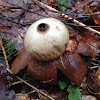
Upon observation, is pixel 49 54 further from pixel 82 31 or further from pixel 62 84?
pixel 82 31

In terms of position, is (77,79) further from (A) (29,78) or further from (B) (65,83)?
(A) (29,78)

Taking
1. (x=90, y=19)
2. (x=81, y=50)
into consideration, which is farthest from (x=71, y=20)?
(x=81, y=50)


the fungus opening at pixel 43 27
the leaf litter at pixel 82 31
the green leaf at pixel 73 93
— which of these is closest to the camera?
the fungus opening at pixel 43 27

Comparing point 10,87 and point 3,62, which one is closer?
point 10,87

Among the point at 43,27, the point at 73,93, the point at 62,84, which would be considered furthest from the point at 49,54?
the point at 73,93

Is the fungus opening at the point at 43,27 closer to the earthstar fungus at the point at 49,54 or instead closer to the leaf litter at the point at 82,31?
the earthstar fungus at the point at 49,54

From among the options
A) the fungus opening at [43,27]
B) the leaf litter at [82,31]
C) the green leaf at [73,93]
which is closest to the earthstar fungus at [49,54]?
the fungus opening at [43,27]

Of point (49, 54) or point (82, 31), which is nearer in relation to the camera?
point (49, 54)
